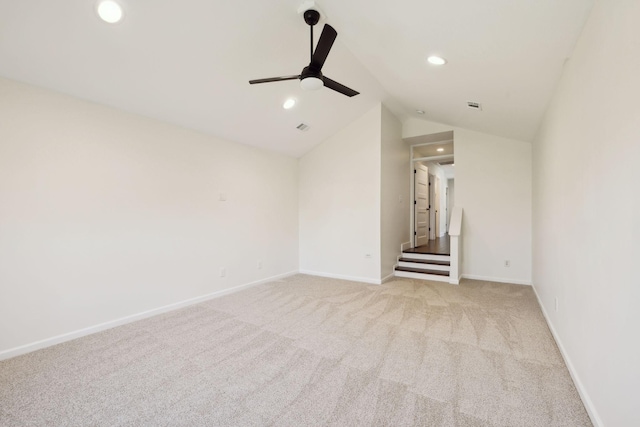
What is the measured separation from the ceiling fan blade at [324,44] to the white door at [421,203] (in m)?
4.85

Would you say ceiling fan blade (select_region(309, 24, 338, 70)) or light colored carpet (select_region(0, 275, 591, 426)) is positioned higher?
ceiling fan blade (select_region(309, 24, 338, 70))

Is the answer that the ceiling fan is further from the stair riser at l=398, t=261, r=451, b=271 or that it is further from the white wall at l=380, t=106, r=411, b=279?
the stair riser at l=398, t=261, r=451, b=271

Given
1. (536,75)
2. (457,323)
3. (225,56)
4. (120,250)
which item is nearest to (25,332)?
(120,250)

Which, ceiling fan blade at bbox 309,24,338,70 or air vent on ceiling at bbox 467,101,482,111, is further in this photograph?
air vent on ceiling at bbox 467,101,482,111

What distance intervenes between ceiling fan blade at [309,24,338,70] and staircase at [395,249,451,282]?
4.11 m

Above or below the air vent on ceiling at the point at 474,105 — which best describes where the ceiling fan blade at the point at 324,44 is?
below

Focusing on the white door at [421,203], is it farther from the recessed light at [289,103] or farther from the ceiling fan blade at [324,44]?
the ceiling fan blade at [324,44]

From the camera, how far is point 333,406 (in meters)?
1.84

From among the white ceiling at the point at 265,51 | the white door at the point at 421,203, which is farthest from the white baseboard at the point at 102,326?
the white door at the point at 421,203

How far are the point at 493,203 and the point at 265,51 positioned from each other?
458cm

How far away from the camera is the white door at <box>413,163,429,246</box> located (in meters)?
6.73

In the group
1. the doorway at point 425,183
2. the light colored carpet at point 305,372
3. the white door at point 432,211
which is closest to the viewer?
the light colored carpet at point 305,372

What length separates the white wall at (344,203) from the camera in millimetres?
5008

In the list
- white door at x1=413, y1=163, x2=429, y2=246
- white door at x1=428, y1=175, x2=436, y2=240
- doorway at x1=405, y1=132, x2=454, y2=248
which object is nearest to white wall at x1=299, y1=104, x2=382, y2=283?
doorway at x1=405, y1=132, x2=454, y2=248
